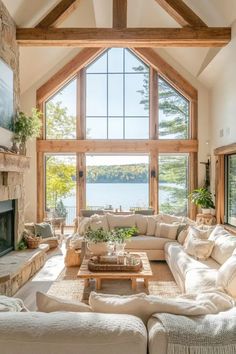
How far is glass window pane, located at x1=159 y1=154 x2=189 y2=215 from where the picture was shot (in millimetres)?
9906

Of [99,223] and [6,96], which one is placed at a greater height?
[6,96]

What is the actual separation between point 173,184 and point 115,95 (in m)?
3.12

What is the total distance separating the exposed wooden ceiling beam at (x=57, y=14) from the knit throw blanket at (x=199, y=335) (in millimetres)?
6329

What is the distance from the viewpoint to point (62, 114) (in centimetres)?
997

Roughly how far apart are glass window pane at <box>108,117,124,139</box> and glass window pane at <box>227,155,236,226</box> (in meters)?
3.40

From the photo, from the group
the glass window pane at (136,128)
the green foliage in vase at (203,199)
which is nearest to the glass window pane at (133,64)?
the glass window pane at (136,128)

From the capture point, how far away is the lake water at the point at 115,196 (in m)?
9.94

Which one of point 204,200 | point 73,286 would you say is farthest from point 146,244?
point 204,200

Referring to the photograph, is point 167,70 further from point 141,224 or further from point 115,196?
point 141,224

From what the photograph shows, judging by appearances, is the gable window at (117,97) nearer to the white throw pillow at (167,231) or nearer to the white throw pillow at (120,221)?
the white throw pillow at (120,221)

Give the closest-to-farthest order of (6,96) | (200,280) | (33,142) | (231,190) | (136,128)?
(200,280), (6,96), (231,190), (33,142), (136,128)

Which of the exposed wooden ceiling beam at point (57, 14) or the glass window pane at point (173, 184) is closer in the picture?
the exposed wooden ceiling beam at point (57, 14)

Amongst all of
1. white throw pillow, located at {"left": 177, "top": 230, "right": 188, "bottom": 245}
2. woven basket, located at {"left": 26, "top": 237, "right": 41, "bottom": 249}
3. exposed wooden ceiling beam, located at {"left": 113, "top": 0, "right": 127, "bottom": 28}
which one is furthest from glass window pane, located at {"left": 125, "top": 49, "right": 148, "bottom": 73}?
woven basket, located at {"left": 26, "top": 237, "right": 41, "bottom": 249}

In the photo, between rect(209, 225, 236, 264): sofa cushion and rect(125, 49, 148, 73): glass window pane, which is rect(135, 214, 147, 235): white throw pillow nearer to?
rect(209, 225, 236, 264): sofa cushion
